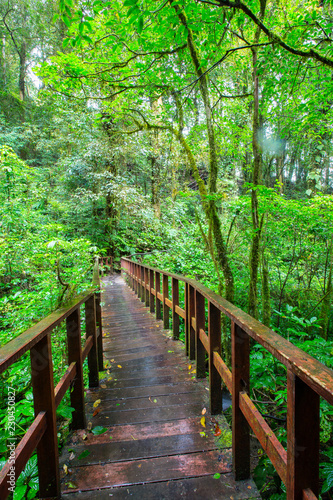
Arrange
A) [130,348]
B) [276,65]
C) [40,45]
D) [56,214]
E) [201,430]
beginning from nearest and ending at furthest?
[201,430] < [276,65] < [130,348] < [56,214] < [40,45]

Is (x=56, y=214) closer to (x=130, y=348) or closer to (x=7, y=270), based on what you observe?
(x=7, y=270)

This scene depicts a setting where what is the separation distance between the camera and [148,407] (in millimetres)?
2465

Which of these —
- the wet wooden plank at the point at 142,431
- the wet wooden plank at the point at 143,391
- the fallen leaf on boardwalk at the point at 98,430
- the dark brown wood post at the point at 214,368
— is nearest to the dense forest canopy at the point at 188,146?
the dark brown wood post at the point at 214,368

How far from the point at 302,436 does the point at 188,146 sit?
5401 millimetres

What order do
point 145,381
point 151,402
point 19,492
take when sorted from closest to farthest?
point 19,492 < point 151,402 < point 145,381

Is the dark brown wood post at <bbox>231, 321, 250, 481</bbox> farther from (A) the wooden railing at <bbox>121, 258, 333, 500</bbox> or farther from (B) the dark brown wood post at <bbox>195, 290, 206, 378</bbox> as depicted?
(B) the dark brown wood post at <bbox>195, 290, 206, 378</bbox>

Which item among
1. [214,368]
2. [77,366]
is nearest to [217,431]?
[214,368]

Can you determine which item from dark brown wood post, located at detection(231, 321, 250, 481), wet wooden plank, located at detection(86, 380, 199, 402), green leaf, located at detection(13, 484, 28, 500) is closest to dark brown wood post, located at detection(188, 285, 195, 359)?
wet wooden plank, located at detection(86, 380, 199, 402)

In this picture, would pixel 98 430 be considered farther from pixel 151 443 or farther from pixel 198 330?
pixel 198 330

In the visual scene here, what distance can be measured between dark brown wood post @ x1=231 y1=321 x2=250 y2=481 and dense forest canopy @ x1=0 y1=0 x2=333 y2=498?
435 mm

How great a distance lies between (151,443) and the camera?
198 centimetres

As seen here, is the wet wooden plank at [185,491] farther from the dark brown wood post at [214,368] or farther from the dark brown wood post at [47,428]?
the dark brown wood post at [214,368]

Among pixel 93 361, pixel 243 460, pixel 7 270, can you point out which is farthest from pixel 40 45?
pixel 243 460

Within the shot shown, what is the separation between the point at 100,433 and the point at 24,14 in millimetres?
27714
